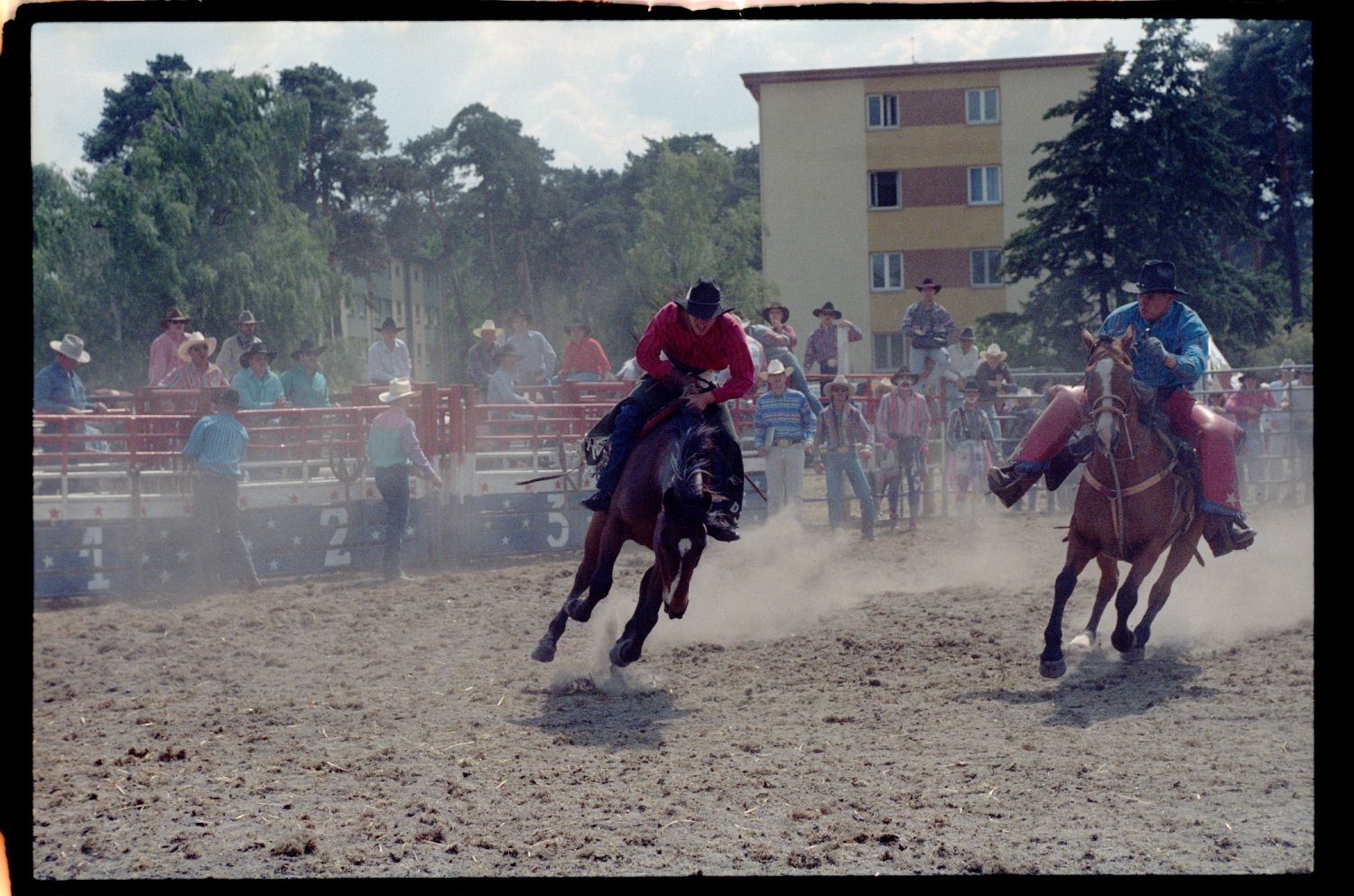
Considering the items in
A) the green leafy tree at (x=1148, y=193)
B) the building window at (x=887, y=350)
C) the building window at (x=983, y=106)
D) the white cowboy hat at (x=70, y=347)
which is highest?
the building window at (x=983, y=106)

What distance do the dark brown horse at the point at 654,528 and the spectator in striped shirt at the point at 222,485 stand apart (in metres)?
5.42

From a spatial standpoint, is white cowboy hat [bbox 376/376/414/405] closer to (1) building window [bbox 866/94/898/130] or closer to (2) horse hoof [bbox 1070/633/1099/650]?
(2) horse hoof [bbox 1070/633/1099/650]

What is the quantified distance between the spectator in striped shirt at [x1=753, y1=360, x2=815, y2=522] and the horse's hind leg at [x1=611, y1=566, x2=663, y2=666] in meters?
6.14

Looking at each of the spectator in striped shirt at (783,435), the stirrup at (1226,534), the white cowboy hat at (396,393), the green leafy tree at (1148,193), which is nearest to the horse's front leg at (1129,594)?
the stirrup at (1226,534)

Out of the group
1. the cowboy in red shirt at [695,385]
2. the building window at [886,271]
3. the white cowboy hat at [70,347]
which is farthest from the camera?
the building window at [886,271]

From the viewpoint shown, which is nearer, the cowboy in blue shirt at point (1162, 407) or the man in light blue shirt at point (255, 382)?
the cowboy in blue shirt at point (1162, 407)

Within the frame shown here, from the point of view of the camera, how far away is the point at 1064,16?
3.17m

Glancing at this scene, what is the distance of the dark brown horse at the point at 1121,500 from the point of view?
7.37m

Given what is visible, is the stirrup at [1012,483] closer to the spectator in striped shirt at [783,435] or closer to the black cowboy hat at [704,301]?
the black cowboy hat at [704,301]

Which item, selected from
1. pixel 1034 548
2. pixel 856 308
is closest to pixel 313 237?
pixel 856 308

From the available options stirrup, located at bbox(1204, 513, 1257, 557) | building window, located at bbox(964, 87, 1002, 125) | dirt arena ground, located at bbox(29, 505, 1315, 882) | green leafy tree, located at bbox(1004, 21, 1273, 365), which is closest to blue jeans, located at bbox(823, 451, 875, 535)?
dirt arena ground, located at bbox(29, 505, 1315, 882)

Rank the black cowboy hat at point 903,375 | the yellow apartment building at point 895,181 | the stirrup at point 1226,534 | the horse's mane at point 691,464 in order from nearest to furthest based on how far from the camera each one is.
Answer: the horse's mane at point 691,464 → the stirrup at point 1226,534 → the black cowboy hat at point 903,375 → the yellow apartment building at point 895,181

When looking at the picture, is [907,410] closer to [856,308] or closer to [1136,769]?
[1136,769]

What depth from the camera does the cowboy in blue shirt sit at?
25.0 feet
